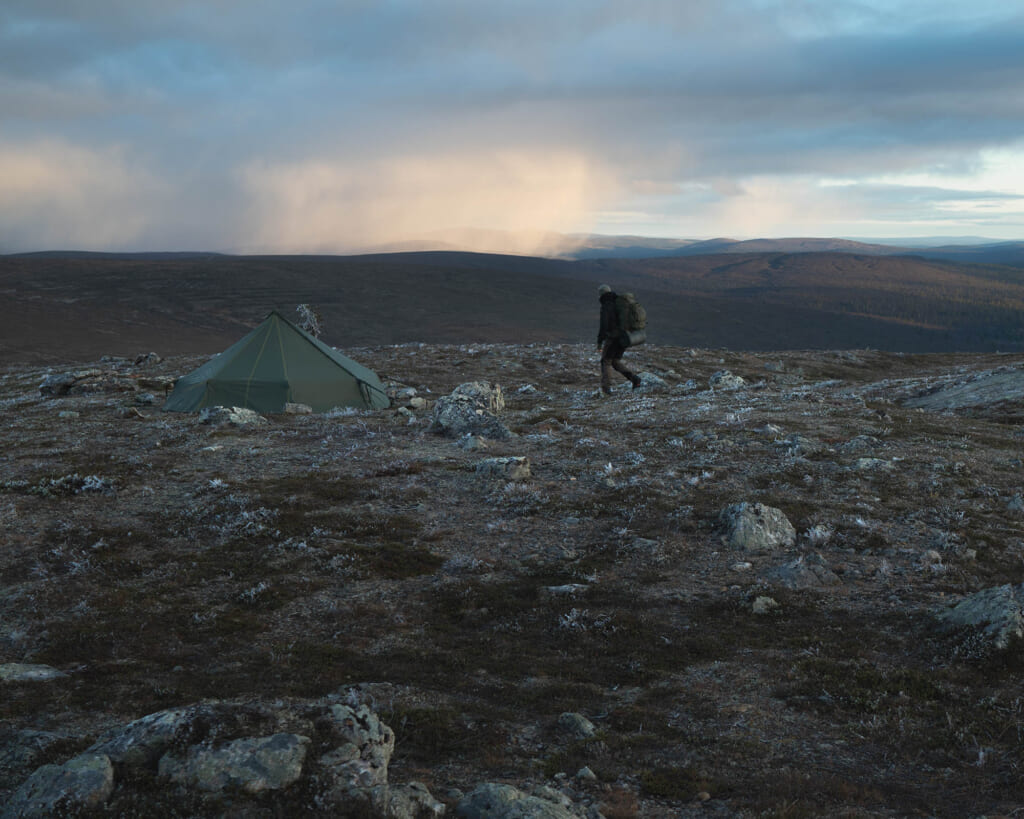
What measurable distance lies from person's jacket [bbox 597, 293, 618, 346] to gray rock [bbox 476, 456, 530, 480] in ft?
27.5

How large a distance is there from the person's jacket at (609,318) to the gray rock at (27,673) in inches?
670

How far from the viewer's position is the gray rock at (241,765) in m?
4.27

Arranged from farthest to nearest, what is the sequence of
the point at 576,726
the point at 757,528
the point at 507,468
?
the point at 507,468, the point at 757,528, the point at 576,726

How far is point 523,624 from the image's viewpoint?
8328mm

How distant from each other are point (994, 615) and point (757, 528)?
11.3ft

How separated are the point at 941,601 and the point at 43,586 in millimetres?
11923

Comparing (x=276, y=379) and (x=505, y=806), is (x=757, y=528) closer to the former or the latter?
(x=505, y=806)

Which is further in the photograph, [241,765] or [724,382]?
[724,382]

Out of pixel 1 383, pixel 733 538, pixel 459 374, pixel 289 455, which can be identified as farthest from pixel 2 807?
pixel 1 383

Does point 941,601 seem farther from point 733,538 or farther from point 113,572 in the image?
point 113,572

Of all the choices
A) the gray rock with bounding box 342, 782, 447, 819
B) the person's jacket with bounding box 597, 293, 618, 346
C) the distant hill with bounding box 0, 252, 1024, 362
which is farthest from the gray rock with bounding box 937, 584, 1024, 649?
the distant hill with bounding box 0, 252, 1024, 362

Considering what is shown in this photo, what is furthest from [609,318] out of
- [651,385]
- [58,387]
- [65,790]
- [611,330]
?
[58,387]

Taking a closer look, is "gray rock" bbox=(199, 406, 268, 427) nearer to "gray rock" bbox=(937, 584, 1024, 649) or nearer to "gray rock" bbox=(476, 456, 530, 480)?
"gray rock" bbox=(476, 456, 530, 480)

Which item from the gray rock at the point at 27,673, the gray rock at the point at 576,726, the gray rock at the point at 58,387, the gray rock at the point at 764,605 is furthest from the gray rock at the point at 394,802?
the gray rock at the point at 58,387
